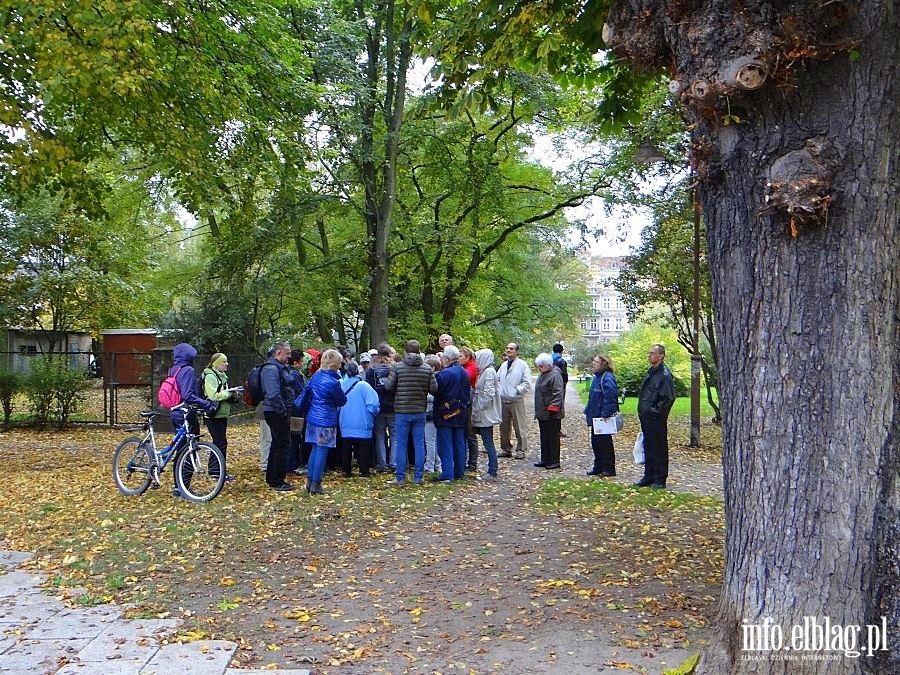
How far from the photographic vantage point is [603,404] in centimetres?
1077

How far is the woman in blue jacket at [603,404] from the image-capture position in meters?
10.7

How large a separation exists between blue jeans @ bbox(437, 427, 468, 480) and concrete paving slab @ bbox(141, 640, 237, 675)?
19.7 ft

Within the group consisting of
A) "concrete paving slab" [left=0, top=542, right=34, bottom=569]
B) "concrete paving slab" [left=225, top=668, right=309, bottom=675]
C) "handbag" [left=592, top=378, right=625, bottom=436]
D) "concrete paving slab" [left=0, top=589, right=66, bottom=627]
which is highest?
"handbag" [left=592, top=378, right=625, bottom=436]

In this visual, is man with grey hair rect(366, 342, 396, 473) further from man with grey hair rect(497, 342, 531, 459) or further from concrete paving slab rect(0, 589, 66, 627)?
concrete paving slab rect(0, 589, 66, 627)

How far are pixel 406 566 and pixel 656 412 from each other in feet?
14.9

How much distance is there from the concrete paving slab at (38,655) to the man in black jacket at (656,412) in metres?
7.12

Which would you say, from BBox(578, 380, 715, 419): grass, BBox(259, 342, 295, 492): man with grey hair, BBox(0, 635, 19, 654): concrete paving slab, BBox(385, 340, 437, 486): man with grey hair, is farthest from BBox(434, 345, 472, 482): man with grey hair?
BBox(578, 380, 715, 419): grass

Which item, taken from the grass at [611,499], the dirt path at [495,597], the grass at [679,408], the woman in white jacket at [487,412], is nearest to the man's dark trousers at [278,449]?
the dirt path at [495,597]

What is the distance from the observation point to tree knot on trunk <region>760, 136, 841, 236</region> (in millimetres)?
3613

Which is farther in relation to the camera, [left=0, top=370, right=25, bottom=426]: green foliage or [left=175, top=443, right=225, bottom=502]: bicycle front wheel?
[left=0, top=370, right=25, bottom=426]: green foliage

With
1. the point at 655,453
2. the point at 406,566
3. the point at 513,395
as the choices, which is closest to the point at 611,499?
the point at 655,453

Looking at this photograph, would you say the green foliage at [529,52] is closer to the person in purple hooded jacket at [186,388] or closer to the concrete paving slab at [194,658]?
the person in purple hooded jacket at [186,388]

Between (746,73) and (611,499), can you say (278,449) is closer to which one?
(611,499)

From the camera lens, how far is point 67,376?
17875 millimetres
